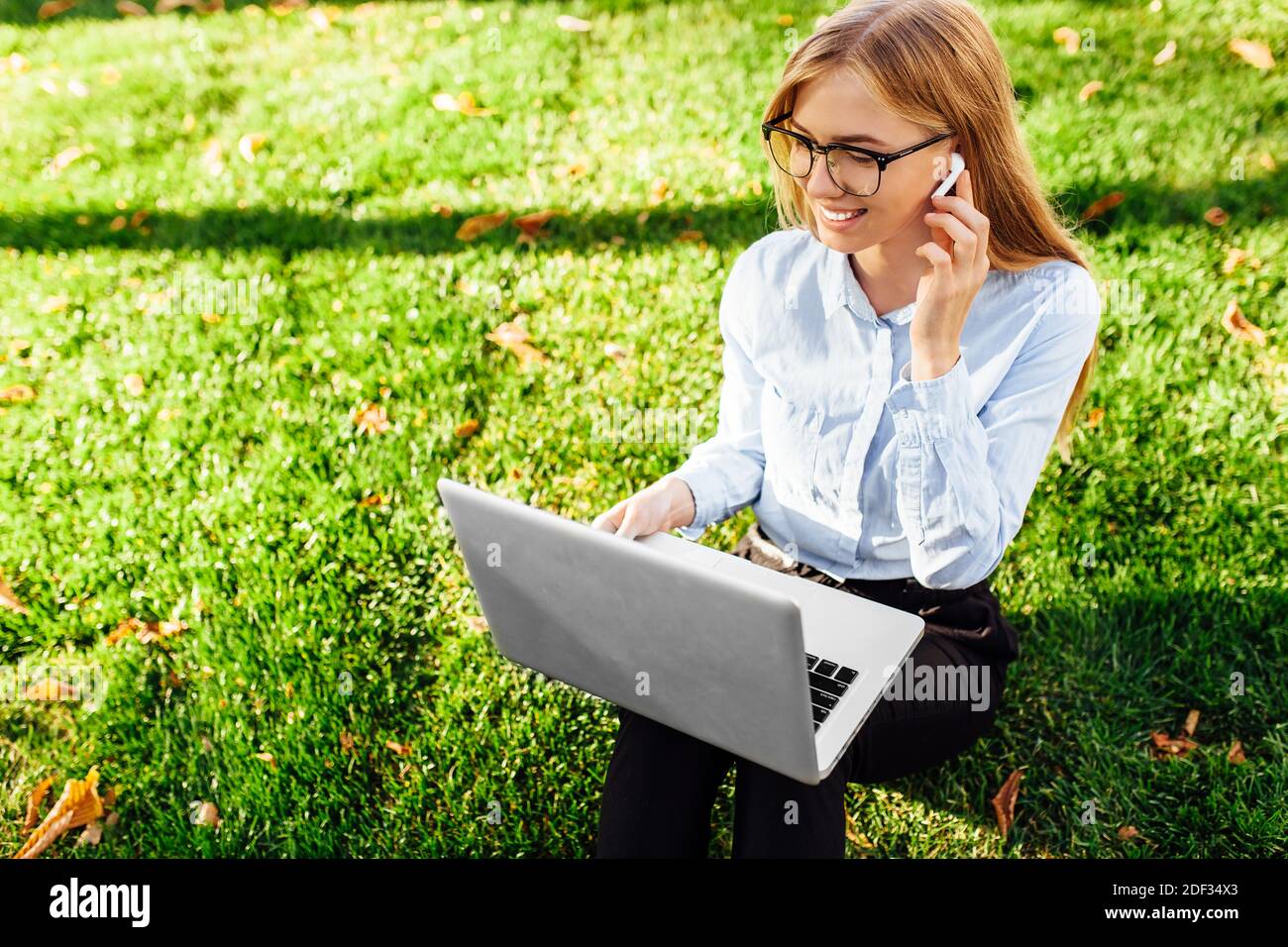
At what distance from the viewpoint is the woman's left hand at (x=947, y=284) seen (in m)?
1.82

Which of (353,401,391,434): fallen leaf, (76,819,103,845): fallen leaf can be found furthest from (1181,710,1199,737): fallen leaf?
(76,819,103,845): fallen leaf

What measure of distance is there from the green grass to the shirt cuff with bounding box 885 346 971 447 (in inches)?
48.3

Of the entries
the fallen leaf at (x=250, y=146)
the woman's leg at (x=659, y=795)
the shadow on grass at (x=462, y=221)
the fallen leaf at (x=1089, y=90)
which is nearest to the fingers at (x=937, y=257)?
the woman's leg at (x=659, y=795)

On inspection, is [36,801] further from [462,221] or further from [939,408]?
[462,221]

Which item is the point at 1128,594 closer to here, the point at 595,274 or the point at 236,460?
the point at 595,274

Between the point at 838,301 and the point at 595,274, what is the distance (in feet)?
7.43

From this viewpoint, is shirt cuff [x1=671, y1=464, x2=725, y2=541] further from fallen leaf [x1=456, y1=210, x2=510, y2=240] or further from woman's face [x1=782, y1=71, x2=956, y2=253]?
fallen leaf [x1=456, y1=210, x2=510, y2=240]

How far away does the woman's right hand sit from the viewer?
2.15m

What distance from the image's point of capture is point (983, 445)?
1.95 metres

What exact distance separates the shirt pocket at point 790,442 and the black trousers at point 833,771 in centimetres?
30

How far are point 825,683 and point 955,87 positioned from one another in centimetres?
113

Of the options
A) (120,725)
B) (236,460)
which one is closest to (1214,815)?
(120,725)

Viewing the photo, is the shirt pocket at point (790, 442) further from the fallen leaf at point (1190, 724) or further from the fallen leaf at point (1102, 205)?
the fallen leaf at point (1102, 205)

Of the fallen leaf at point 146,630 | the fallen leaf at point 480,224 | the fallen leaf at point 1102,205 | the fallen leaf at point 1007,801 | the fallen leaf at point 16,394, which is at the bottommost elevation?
the fallen leaf at point 146,630
